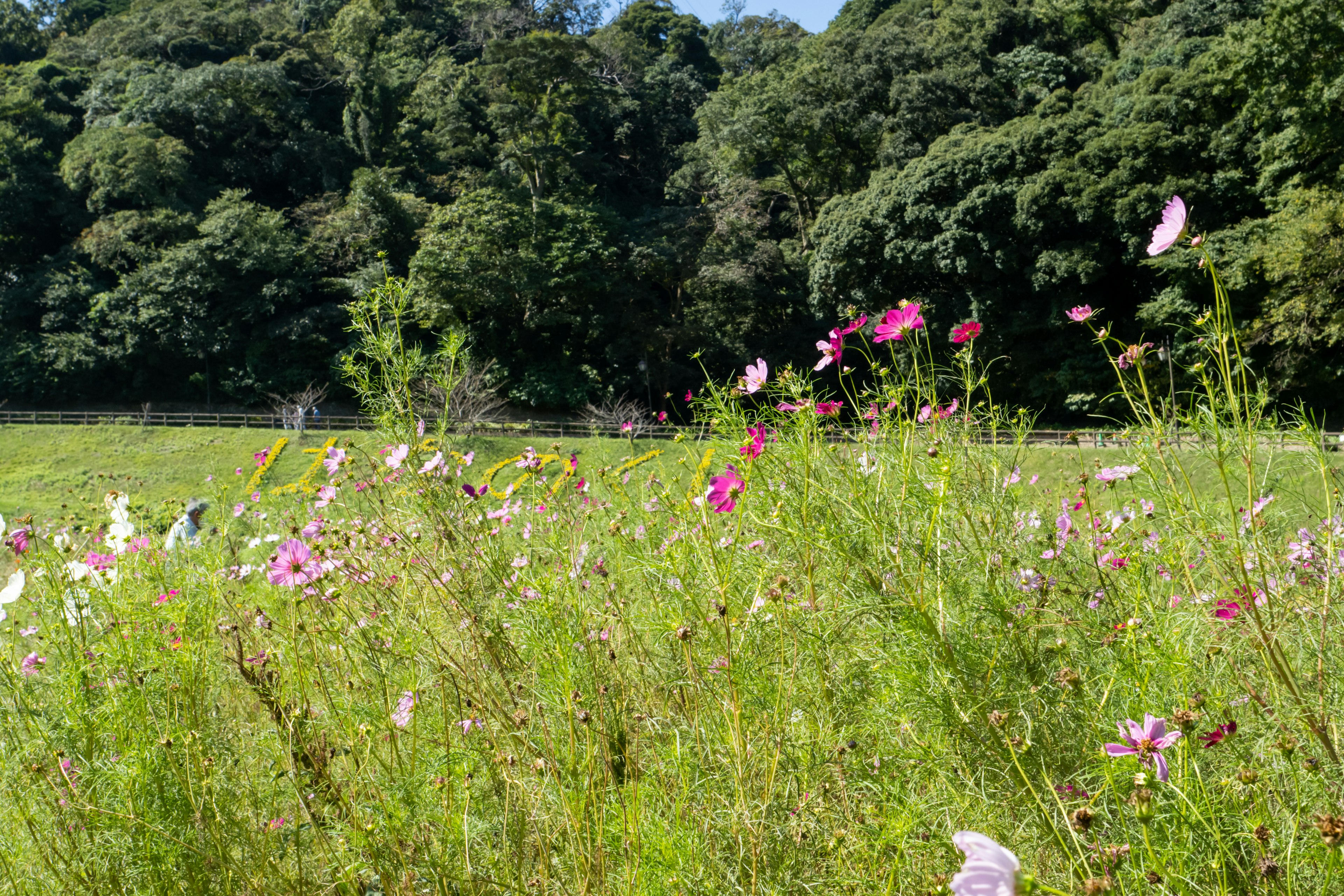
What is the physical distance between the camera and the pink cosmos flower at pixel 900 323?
53.7 inches

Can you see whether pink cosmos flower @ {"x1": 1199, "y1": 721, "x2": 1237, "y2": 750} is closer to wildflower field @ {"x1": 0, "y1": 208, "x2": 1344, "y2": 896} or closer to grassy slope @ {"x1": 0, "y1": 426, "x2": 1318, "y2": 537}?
wildflower field @ {"x1": 0, "y1": 208, "x2": 1344, "y2": 896}

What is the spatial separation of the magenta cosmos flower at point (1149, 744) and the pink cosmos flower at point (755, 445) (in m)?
0.58

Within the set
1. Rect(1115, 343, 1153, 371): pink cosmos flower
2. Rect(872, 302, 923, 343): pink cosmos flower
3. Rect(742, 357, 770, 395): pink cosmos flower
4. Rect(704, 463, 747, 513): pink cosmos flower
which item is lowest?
Rect(704, 463, 747, 513): pink cosmos flower

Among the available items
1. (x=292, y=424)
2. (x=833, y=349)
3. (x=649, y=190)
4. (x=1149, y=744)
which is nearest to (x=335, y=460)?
(x=833, y=349)

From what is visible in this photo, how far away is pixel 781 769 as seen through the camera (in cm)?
129

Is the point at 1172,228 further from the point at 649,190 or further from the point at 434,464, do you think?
the point at 649,190

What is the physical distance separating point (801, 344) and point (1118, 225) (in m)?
6.17

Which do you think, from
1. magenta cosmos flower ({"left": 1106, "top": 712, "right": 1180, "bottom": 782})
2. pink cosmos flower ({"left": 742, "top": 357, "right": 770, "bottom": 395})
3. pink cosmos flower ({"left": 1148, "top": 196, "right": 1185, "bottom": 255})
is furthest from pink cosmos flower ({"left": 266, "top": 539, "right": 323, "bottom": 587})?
pink cosmos flower ({"left": 1148, "top": 196, "right": 1185, "bottom": 255})

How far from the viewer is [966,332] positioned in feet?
5.57

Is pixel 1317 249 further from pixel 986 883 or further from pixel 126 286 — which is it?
pixel 126 286

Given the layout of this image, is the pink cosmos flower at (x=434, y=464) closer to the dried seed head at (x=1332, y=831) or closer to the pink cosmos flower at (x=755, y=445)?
the pink cosmos flower at (x=755, y=445)

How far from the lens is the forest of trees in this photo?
43.0 feet

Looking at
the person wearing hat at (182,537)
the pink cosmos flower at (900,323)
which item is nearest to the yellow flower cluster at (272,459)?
the person wearing hat at (182,537)

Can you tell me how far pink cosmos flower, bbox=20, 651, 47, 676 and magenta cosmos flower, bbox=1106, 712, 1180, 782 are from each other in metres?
1.80
